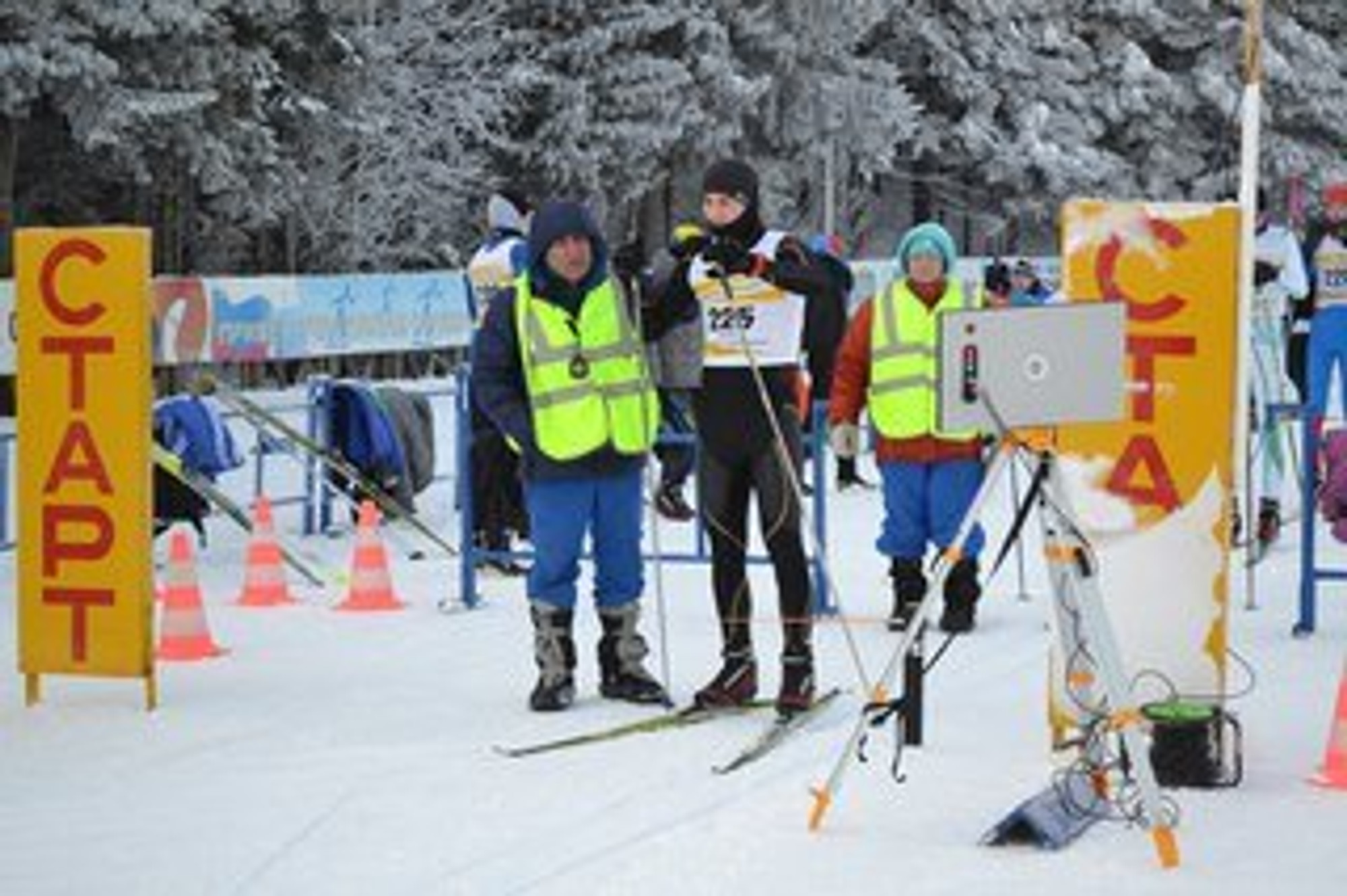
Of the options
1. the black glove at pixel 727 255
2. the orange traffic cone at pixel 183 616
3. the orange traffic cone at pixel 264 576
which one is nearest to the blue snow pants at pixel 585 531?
the black glove at pixel 727 255

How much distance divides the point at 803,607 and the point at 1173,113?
38173 millimetres

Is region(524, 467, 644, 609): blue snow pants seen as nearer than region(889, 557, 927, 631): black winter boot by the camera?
Yes

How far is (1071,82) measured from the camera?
4353cm

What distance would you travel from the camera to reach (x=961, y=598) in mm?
10172

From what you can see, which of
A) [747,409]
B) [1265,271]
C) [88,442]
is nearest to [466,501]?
[88,442]

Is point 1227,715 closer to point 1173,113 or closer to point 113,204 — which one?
point 113,204

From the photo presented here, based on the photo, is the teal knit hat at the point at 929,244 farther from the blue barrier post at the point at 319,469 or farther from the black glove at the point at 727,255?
the blue barrier post at the point at 319,469

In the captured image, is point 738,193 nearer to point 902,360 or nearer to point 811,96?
point 902,360

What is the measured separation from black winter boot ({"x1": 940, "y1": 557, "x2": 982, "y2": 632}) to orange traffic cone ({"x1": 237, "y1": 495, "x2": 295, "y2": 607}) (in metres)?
3.31

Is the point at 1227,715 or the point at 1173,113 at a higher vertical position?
the point at 1173,113

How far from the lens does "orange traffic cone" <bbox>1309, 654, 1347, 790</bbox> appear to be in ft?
22.5

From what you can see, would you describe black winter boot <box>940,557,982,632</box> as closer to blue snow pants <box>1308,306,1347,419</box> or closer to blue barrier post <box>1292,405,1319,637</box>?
blue barrier post <box>1292,405,1319,637</box>

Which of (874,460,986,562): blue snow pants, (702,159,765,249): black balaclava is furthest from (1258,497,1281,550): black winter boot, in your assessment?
(702,159,765,249): black balaclava

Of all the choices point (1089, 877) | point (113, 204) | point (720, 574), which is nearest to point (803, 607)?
point (720, 574)
